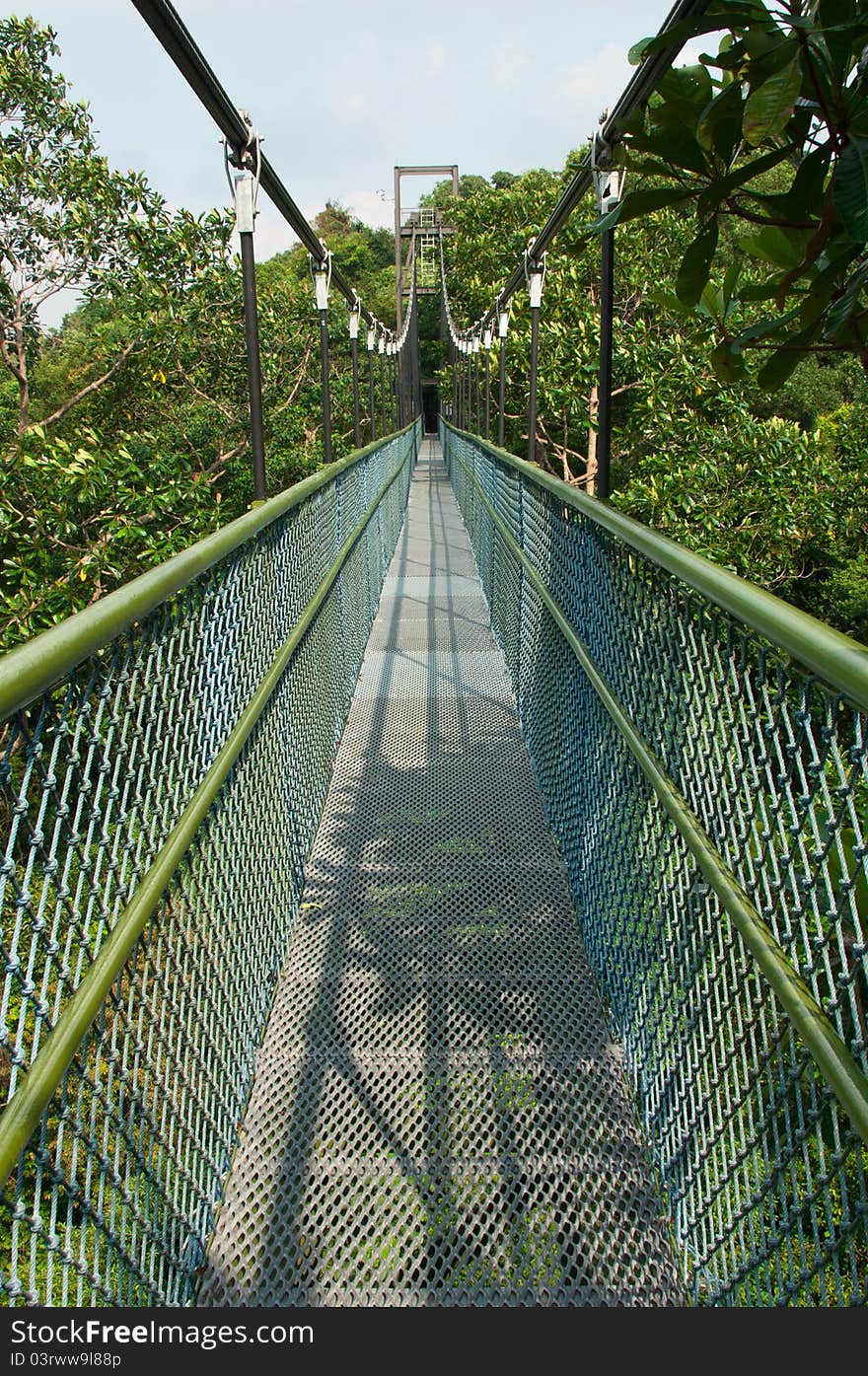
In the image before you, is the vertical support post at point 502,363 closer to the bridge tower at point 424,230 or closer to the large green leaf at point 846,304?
the large green leaf at point 846,304

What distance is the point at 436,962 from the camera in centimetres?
238

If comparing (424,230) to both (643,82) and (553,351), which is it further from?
(643,82)

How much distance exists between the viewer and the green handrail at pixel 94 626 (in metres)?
0.93

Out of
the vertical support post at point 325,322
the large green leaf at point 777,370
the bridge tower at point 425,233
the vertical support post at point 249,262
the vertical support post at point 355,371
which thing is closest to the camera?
the large green leaf at point 777,370

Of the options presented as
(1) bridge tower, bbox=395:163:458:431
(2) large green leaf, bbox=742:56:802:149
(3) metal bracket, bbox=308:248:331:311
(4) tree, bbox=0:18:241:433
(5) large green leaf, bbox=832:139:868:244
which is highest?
(1) bridge tower, bbox=395:163:458:431

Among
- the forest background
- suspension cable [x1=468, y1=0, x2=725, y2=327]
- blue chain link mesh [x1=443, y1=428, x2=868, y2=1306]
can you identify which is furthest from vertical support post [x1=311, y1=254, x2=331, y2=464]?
blue chain link mesh [x1=443, y1=428, x2=868, y2=1306]

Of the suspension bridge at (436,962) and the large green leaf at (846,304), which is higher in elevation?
the large green leaf at (846,304)

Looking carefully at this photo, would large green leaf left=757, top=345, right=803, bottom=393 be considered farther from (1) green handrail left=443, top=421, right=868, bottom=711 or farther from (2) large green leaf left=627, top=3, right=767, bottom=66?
(2) large green leaf left=627, top=3, right=767, bottom=66

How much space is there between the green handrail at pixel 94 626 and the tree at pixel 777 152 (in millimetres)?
890

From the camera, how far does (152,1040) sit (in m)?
1.51

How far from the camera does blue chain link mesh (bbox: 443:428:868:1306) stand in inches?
43.6

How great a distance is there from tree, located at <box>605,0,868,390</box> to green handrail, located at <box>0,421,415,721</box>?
35.1 inches

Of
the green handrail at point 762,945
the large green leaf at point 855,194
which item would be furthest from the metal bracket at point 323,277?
the large green leaf at point 855,194

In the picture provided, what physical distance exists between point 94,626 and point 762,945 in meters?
0.90
